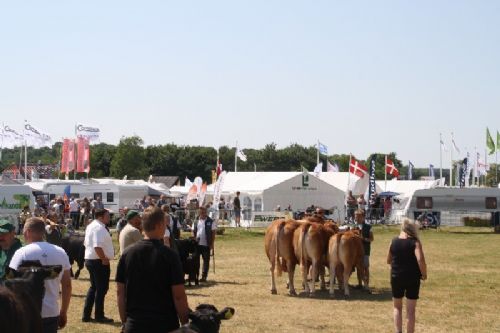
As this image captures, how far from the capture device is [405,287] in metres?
10.6

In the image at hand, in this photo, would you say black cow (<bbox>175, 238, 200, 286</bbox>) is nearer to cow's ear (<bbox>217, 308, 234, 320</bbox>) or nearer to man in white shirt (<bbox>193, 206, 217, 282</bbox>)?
man in white shirt (<bbox>193, 206, 217, 282</bbox>)

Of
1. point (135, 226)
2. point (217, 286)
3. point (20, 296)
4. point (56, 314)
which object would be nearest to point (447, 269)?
point (217, 286)

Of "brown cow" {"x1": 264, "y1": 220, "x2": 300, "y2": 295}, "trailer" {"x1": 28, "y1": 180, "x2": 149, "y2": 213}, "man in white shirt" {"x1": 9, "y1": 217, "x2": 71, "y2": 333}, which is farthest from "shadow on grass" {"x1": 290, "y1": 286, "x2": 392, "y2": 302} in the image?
"trailer" {"x1": 28, "y1": 180, "x2": 149, "y2": 213}

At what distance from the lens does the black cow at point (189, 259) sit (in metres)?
17.5

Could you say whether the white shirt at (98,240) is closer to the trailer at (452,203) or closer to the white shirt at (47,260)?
the white shirt at (47,260)

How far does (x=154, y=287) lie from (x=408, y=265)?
5.22 metres

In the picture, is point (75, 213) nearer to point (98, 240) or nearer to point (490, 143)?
point (98, 240)

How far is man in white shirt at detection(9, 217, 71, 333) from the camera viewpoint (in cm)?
696

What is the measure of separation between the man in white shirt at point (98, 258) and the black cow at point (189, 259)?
4971 mm

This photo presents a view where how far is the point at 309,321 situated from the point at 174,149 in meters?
115

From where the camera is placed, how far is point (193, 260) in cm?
1761

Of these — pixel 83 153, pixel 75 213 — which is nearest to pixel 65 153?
pixel 83 153

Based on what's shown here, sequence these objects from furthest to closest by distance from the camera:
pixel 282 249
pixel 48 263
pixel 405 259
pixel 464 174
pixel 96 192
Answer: pixel 464 174
pixel 96 192
pixel 282 249
pixel 405 259
pixel 48 263

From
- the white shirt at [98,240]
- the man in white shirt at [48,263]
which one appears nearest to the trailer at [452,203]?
the white shirt at [98,240]
